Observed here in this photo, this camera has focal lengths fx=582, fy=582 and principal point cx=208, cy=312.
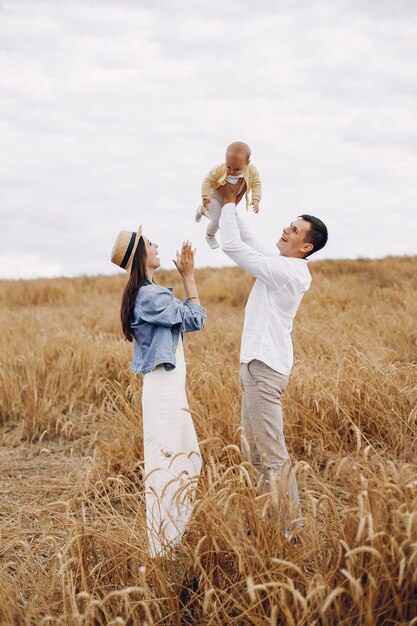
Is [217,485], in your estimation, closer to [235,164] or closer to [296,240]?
[296,240]

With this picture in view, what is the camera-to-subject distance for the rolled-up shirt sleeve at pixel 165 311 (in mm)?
2934

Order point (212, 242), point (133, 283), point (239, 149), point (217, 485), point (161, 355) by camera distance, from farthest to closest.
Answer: point (212, 242) → point (217, 485) → point (239, 149) → point (133, 283) → point (161, 355)

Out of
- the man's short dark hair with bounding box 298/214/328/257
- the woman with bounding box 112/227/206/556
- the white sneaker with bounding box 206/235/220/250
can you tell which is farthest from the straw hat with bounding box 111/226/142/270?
the man's short dark hair with bounding box 298/214/328/257

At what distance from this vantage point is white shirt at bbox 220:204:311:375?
2.96 metres

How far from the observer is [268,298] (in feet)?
9.92

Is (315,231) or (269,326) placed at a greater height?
(315,231)

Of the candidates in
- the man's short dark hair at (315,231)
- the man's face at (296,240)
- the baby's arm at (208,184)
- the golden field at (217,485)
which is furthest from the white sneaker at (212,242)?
the golden field at (217,485)

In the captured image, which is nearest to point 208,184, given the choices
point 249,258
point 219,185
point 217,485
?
point 219,185

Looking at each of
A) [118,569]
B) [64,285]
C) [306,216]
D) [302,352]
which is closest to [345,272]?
[64,285]

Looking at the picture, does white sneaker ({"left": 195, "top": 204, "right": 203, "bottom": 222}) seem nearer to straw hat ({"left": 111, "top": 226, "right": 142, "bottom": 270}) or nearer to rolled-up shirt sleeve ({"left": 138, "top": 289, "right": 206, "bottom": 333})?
straw hat ({"left": 111, "top": 226, "right": 142, "bottom": 270})

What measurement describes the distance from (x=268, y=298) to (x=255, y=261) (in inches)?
8.6

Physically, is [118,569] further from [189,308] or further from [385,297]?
[385,297]

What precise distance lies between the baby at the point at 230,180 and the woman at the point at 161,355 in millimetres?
423

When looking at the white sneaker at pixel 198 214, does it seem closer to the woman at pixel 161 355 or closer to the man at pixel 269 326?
the man at pixel 269 326
